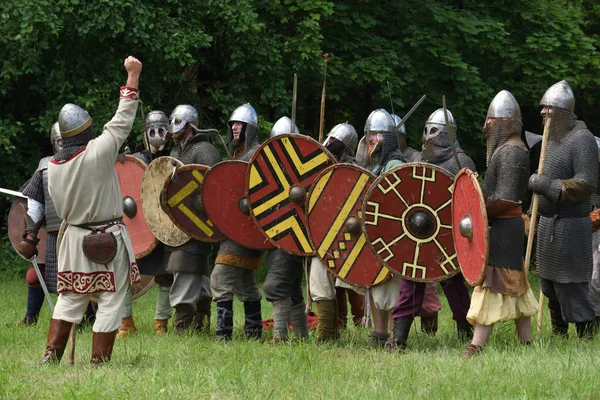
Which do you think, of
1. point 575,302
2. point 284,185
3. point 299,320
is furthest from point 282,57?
point 575,302

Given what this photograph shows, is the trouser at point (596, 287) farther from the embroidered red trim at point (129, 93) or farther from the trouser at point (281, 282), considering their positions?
the embroidered red trim at point (129, 93)

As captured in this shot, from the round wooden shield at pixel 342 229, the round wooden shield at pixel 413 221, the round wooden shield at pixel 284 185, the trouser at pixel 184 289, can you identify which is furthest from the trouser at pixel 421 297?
the trouser at pixel 184 289

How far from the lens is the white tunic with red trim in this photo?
19.2 ft

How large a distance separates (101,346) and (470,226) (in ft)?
6.91

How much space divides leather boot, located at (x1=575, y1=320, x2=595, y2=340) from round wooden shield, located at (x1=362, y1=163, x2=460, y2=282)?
866mm

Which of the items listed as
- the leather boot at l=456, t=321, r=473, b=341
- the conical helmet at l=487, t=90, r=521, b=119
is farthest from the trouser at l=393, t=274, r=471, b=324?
the conical helmet at l=487, t=90, r=521, b=119

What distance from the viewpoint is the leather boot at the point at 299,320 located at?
23.4ft

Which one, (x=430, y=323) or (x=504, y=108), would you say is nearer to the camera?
(x=504, y=108)

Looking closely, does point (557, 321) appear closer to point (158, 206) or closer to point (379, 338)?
point (379, 338)

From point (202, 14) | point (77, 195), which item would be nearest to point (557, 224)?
point (77, 195)

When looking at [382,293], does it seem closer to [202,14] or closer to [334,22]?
[202,14]

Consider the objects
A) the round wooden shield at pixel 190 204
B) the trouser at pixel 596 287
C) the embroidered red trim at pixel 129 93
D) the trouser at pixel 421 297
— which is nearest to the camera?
the embroidered red trim at pixel 129 93

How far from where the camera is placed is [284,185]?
674 centimetres

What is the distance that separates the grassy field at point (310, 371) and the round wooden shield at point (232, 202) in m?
0.69
